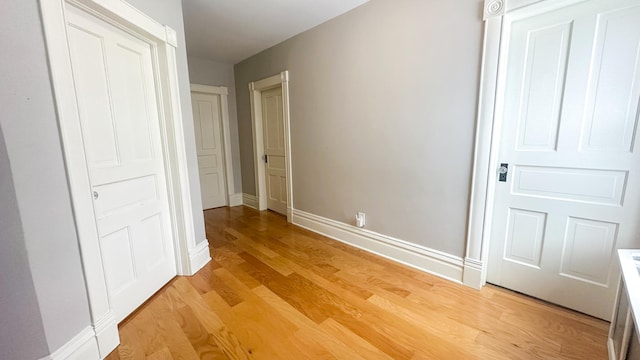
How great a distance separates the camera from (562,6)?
1.49 meters

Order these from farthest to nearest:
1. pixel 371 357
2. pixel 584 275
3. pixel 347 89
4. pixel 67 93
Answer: pixel 347 89
pixel 584 275
pixel 371 357
pixel 67 93

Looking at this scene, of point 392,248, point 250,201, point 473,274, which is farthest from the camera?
point 250,201

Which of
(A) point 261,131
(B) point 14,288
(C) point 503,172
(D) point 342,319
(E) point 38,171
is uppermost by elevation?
(A) point 261,131

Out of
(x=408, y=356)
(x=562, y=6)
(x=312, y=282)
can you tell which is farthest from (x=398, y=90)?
(x=408, y=356)

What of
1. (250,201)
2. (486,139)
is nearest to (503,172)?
(486,139)

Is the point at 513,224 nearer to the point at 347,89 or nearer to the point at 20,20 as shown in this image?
the point at 347,89

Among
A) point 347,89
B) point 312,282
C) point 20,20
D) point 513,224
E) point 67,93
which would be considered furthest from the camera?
point 347,89

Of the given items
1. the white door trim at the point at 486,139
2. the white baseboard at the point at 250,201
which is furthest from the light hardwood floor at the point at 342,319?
the white baseboard at the point at 250,201

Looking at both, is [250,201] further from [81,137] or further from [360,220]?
[81,137]

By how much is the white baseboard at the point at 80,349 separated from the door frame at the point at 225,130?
3.15 metres

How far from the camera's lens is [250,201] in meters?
4.36

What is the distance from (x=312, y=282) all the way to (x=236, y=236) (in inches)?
54.1

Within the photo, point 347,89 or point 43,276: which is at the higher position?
point 347,89

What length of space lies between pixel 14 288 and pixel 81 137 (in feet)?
2.32
